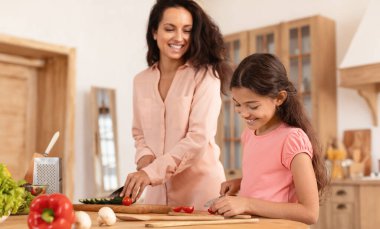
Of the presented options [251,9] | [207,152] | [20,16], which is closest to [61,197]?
[207,152]

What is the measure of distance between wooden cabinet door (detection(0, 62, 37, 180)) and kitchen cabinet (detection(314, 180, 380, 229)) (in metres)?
2.55

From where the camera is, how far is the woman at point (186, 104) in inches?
80.3

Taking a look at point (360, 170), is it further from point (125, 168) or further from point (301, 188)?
point (301, 188)

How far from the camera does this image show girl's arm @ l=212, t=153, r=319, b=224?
1473 millimetres

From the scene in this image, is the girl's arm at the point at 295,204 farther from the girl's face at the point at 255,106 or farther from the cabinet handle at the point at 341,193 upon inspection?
the cabinet handle at the point at 341,193

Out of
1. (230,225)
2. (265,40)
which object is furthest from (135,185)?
(265,40)

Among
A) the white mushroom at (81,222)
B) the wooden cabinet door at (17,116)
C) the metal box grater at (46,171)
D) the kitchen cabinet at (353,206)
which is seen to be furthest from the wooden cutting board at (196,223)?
the wooden cabinet door at (17,116)

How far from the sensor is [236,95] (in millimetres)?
1718

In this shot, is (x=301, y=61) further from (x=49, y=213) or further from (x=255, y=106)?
(x=49, y=213)

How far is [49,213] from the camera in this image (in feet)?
3.63

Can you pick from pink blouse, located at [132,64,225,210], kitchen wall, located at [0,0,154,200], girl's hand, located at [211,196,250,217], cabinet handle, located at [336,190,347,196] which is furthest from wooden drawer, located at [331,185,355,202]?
girl's hand, located at [211,196,250,217]

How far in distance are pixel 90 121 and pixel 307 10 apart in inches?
89.5

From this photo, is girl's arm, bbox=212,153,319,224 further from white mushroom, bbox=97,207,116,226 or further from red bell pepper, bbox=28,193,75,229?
red bell pepper, bbox=28,193,75,229

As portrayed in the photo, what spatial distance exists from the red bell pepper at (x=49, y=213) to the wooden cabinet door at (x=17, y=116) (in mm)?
3699
